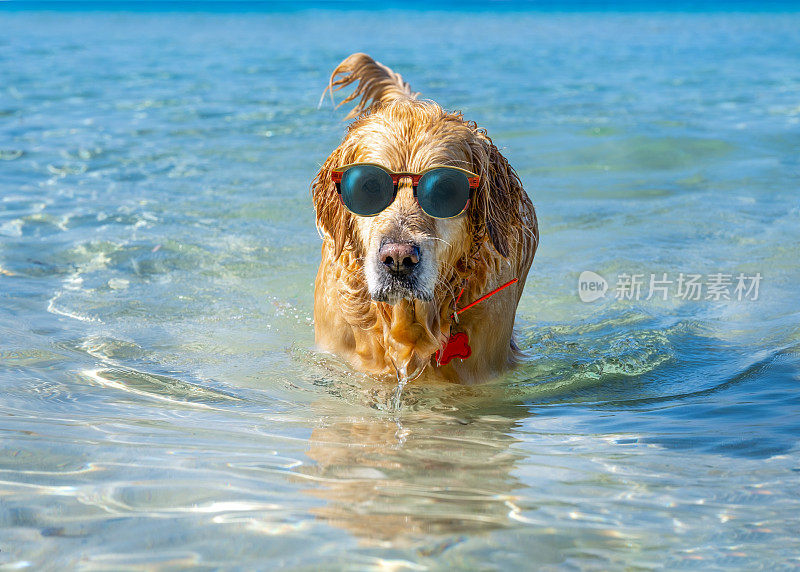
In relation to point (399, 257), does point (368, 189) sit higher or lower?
higher

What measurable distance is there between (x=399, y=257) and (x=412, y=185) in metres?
0.43

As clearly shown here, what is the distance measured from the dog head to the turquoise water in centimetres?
80

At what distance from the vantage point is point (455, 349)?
17.1 ft

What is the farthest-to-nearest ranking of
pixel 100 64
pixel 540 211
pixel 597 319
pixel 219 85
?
1. pixel 100 64
2. pixel 219 85
3. pixel 540 211
4. pixel 597 319

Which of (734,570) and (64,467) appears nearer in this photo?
(734,570)

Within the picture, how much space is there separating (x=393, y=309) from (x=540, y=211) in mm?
5189

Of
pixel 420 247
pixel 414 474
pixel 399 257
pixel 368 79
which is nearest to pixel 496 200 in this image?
pixel 420 247

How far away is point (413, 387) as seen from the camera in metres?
5.23

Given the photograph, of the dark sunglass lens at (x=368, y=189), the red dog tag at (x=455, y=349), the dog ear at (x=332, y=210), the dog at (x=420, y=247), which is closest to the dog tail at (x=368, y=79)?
the dog at (x=420, y=247)

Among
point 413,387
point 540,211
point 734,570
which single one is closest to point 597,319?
point 413,387

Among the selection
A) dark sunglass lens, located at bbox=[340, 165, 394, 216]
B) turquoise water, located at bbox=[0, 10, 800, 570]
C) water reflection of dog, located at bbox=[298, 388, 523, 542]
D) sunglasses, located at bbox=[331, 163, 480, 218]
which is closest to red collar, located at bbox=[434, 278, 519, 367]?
turquoise water, located at bbox=[0, 10, 800, 570]

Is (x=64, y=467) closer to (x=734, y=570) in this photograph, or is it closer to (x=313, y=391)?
(x=313, y=391)

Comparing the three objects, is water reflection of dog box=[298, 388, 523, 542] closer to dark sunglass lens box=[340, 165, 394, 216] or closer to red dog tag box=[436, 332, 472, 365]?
red dog tag box=[436, 332, 472, 365]

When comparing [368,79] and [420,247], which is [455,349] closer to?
[420,247]
